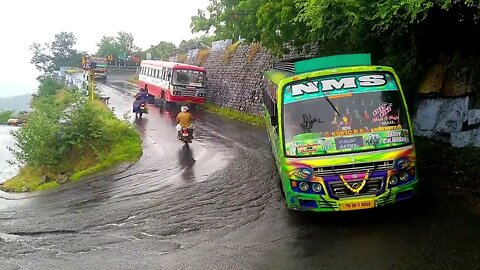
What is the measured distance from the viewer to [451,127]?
11.8m

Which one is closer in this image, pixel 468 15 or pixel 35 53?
pixel 468 15

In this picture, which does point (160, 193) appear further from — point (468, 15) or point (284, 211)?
point (468, 15)

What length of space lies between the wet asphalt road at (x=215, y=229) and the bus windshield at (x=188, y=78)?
628 inches

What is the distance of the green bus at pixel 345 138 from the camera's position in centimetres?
735

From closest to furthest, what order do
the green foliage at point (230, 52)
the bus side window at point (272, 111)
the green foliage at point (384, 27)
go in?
the bus side window at point (272, 111), the green foliage at point (384, 27), the green foliage at point (230, 52)

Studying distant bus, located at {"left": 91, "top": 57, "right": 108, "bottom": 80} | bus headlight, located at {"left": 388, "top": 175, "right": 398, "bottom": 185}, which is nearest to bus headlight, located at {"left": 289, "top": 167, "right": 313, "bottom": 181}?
bus headlight, located at {"left": 388, "top": 175, "right": 398, "bottom": 185}

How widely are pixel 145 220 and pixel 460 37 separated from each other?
8.78 metres

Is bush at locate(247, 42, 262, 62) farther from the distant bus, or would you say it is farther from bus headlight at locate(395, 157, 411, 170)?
the distant bus

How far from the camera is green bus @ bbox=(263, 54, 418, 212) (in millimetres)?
7348

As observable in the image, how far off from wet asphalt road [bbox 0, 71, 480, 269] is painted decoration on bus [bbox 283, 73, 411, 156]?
1372 millimetres

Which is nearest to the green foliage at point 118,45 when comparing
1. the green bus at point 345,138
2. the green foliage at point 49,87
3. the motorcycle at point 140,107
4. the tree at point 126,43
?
the tree at point 126,43

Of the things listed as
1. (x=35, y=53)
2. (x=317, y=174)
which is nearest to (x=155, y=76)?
(x=317, y=174)

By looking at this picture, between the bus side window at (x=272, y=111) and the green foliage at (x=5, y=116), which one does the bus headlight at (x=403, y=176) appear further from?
the green foliage at (x=5, y=116)

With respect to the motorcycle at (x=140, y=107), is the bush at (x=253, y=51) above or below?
above
